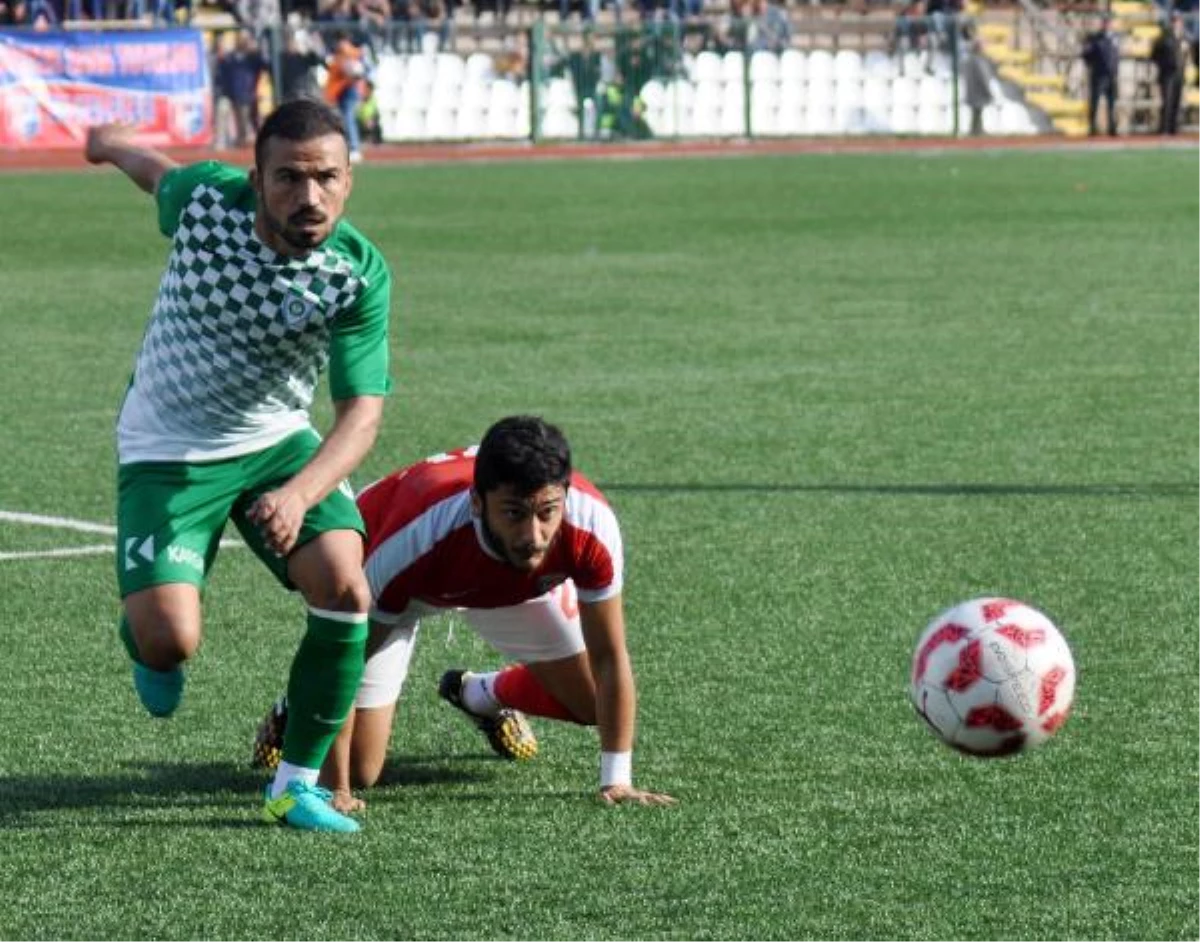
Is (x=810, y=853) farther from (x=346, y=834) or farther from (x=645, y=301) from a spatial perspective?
(x=645, y=301)

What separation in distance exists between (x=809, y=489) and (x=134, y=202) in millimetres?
17444

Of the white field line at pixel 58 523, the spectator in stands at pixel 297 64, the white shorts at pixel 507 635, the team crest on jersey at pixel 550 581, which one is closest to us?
the team crest on jersey at pixel 550 581

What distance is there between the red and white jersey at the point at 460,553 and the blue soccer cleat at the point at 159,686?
0.50 metres

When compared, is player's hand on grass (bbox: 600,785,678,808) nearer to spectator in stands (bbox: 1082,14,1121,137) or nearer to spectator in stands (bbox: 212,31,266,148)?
spectator in stands (bbox: 212,31,266,148)

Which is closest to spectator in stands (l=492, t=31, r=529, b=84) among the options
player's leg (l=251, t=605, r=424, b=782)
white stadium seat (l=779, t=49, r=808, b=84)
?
white stadium seat (l=779, t=49, r=808, b=84)

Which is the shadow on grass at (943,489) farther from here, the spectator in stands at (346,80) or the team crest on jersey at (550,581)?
the spectator in stands at (346,80)

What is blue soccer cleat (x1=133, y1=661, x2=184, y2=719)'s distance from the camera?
20.4ft

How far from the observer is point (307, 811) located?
19.6 ft

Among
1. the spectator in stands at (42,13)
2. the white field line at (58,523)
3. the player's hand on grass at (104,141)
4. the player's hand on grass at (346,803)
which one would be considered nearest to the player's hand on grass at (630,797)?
the player's hand on grass at (346,803)

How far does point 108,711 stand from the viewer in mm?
7258

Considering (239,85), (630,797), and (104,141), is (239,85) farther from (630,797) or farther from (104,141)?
(630,797)

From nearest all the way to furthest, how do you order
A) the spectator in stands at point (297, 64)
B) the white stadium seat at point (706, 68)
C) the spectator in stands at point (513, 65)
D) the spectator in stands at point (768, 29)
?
1. the spectator in stands at point (297, 64)
2. the spectator in stands at point (513, 65)
3. the white stadium seat at point (706, 68)
4. the spectator in stands at point (768, 29)

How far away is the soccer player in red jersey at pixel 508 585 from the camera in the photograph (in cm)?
590

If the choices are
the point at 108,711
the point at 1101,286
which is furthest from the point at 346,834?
the point at 1101,286
